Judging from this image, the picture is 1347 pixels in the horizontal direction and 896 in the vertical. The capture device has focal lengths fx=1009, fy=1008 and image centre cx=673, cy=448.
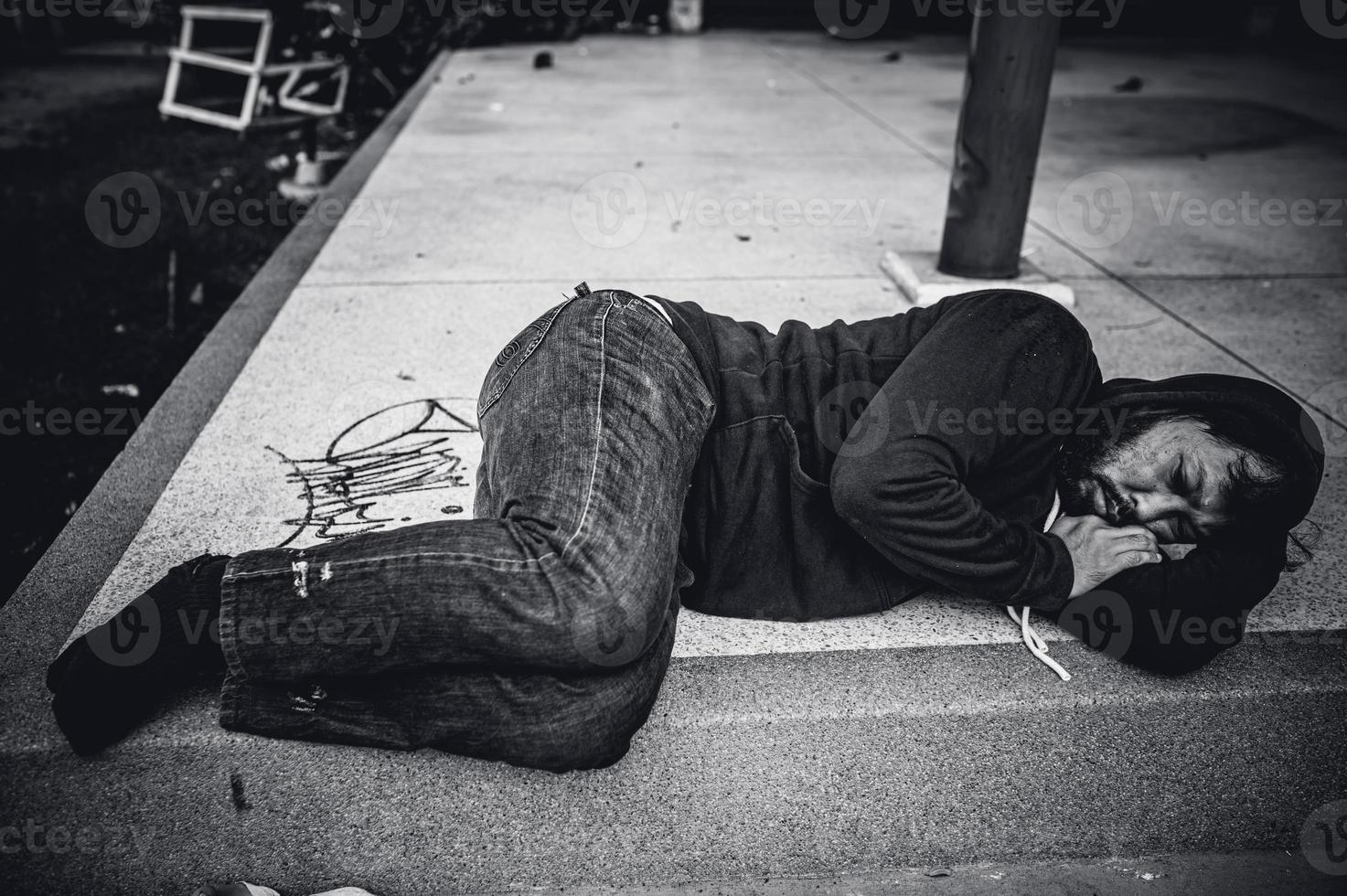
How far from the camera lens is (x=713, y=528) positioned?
6.12 feet

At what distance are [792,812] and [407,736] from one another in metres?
0.67

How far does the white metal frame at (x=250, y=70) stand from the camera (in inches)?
279

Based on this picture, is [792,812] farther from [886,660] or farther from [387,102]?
[387,102]

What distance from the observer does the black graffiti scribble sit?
84.0 inches
